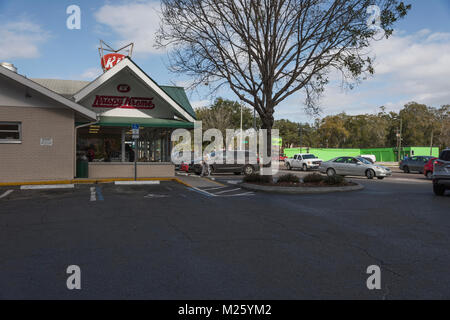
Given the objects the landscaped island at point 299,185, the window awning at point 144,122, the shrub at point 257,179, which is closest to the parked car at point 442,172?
the landscaped island at point 299,185

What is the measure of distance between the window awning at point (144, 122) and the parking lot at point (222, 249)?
8813mm

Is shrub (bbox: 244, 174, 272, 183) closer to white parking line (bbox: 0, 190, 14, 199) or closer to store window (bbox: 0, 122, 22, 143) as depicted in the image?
white parking line (bbox: 0, 190, 14, 199)

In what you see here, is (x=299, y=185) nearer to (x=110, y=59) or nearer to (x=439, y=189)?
(x=439, y=189)

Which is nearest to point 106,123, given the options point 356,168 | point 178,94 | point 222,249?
point 178,94

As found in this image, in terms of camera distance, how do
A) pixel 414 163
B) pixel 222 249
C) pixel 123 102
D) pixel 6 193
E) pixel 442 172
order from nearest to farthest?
pixel 222 249, pixel 442 172, pixel 6 193, pixel 123 102, pixel 414 163

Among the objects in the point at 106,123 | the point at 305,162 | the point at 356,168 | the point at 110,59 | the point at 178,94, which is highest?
the point at 110,59

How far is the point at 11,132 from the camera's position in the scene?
17.8m

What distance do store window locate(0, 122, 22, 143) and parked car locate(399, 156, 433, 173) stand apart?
31.3 meters

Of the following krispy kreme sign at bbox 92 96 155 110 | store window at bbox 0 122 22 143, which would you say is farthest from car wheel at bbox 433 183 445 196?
store window at bbox 0 122 22 143

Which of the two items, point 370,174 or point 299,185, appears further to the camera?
point 370,174

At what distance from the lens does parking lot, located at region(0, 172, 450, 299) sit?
14.4 feet

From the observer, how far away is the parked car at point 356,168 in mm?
24891

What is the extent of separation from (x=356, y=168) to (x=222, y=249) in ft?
70.1

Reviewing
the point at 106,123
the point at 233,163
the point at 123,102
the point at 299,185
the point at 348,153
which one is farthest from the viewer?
the point at 348,153
